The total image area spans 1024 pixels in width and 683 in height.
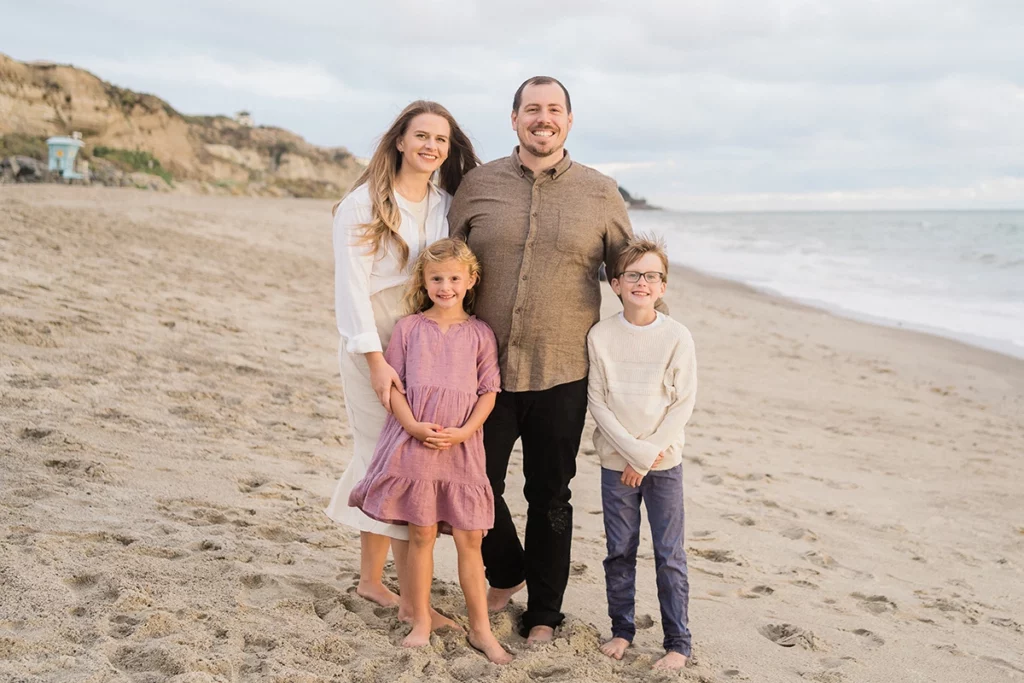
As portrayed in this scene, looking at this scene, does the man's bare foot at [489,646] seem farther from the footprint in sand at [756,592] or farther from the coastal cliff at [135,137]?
the coastal cliff at [135,137]

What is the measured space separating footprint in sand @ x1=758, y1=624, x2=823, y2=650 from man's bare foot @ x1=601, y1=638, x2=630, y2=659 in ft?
2.13

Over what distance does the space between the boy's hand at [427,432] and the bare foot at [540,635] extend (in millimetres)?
849

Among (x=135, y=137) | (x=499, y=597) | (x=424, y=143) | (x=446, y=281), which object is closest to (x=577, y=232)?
(x=446, y=281)

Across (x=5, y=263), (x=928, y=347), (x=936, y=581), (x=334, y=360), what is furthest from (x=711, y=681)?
(x=928, y=347)

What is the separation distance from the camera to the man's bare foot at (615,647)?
10.0 ft

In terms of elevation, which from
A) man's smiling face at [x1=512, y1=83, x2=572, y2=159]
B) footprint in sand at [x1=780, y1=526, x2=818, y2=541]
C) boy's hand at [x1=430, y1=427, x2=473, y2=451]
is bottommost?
footprint in sand at [x1=780, y1=526, x2=818, y2=541]

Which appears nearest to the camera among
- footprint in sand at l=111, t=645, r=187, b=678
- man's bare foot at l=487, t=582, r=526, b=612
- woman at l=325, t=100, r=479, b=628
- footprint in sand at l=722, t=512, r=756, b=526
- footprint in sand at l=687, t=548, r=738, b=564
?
footprint in sand at l=111, t=645, r=187, b=678

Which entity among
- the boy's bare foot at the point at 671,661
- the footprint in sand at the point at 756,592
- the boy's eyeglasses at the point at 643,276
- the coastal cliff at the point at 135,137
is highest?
the coastal cliff at the point at 135,137

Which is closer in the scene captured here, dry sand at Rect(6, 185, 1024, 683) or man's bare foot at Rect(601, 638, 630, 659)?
dry sand at Rect(6, 185, 1024, 683)

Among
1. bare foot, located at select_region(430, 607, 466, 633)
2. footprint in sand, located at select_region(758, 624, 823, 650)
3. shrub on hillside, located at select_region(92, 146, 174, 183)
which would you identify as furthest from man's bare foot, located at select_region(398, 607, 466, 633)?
shrub on hillside, located at select_region(92, 146, 174, 183)

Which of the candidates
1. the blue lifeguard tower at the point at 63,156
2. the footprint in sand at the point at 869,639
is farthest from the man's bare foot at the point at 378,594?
the blue lifeguard tower at the point at 63,156

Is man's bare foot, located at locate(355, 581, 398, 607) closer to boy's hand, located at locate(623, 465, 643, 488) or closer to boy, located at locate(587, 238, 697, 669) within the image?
boy, located at locate(587, 238, 697, 669)

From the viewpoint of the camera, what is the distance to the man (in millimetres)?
3092

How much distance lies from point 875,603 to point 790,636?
0.68 meters
